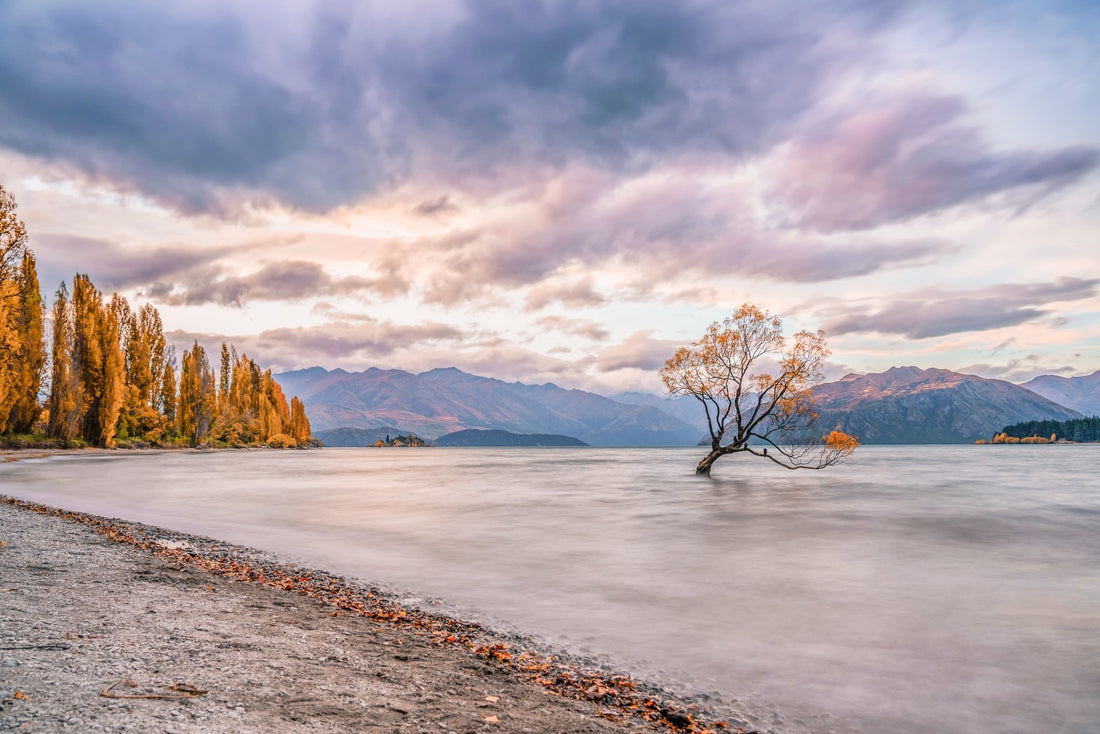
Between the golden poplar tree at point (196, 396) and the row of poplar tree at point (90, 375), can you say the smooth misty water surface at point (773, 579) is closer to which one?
the row of poplar tree at point (90, 375)

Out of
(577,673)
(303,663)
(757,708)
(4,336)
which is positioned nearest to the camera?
(303,663)

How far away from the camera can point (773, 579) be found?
1526 centimetres

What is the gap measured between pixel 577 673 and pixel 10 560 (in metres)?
11.0

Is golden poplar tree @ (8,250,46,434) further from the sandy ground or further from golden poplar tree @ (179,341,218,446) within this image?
the sandy ground

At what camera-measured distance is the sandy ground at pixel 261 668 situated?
5113mm

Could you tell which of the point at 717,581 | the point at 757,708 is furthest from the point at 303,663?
the point at 717,581

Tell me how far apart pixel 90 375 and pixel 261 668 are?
82978mm

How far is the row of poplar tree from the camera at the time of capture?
57.3 metres

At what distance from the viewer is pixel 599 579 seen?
15102 millimetres

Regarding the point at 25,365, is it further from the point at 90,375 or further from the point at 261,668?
the point at 261,668

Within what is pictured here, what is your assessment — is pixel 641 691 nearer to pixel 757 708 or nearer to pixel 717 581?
pixel 757 708

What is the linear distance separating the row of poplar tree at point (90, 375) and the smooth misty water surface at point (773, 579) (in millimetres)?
32202

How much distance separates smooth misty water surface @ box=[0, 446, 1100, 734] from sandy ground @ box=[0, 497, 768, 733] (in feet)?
6.33

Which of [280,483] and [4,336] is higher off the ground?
[4,336]
